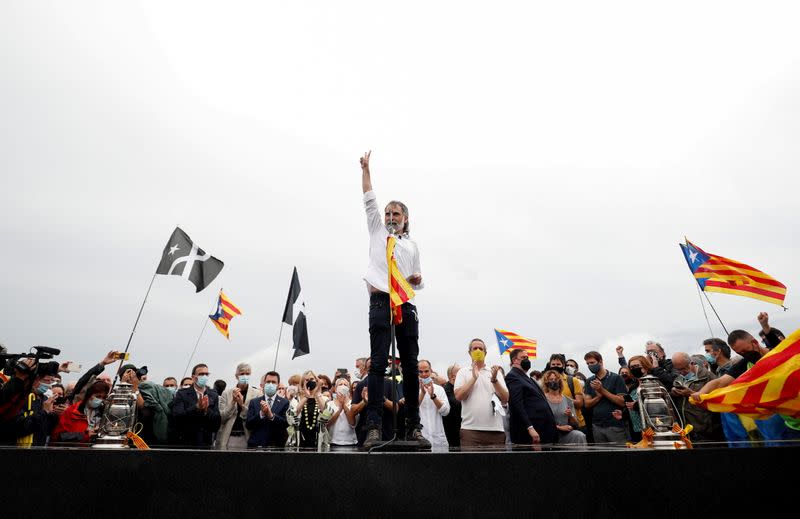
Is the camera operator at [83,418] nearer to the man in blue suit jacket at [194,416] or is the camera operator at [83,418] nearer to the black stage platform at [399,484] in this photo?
the man in blue suit jacket at [194,416]

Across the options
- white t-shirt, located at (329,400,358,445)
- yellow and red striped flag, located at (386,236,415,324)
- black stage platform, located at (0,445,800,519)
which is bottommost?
black stage platform, located at (0,445,800,519)

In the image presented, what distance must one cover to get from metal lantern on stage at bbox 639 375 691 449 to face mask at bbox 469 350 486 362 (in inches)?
131

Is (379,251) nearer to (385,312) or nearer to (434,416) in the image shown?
(385,312)

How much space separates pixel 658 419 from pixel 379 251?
8.20ft

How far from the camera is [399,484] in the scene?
232 centimetres

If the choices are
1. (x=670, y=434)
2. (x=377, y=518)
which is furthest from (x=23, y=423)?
(x=670, y=434)

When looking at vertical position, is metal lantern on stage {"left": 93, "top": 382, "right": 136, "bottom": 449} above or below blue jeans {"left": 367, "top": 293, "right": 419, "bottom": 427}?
below

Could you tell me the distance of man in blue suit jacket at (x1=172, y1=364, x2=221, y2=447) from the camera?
7598mm

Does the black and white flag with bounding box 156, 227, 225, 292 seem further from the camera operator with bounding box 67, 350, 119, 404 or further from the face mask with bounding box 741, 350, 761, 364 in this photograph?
the face mask with bounding box 741, 350, 761, 364

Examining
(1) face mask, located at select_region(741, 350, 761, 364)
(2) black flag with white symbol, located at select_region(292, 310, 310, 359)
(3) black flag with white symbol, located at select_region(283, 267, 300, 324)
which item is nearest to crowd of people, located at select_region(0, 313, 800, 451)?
(1) face mask, located at select_region(741, 350, 761, 364)

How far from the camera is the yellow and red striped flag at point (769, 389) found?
311 cm

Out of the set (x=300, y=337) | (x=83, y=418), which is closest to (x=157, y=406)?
(x=83, y=418)

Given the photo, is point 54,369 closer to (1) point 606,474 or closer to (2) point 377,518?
(2) point 377,518

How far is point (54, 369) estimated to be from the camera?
487 centimetres
